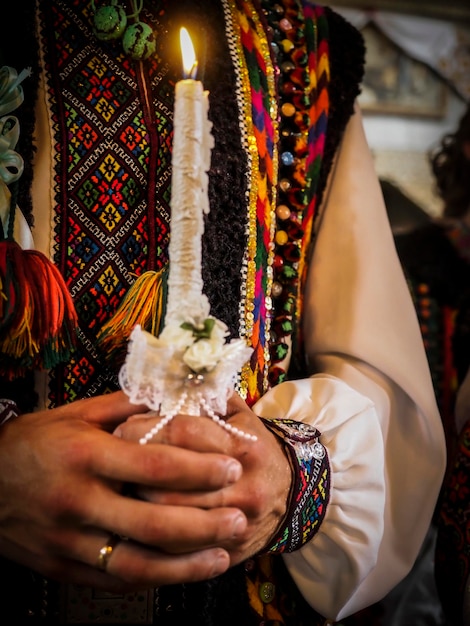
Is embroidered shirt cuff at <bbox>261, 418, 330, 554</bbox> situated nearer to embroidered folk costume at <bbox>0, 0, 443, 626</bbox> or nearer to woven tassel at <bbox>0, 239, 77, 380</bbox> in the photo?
embroidered folk costume at <bbox>0, 0, 443, 626</bbox>

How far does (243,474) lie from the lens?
497mm

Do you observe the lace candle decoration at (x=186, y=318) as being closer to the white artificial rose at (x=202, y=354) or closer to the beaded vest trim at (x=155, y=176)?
the white artificial rose at (x=202, y=354)

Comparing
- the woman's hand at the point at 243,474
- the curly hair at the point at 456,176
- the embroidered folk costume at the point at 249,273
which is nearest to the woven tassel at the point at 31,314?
the embroidered folk costume at the point at 249,273

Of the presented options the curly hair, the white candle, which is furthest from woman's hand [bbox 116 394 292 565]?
the curly hair

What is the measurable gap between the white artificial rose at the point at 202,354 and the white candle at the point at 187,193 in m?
0.03

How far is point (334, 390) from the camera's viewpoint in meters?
0.67

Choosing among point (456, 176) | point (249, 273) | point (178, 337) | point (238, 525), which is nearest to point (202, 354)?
point (178, 337)

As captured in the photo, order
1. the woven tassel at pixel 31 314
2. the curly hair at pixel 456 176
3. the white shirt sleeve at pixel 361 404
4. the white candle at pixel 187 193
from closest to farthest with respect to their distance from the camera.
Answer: the white candle at pixel 187 193 < the woven tassel at pixel 31 314 < the white shirt sleeve at pixel 361 404 < the curly hair at pixel 456 176

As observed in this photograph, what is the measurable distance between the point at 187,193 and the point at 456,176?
1.96 meters

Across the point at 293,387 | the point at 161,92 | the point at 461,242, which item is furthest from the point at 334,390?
the point at 461,242

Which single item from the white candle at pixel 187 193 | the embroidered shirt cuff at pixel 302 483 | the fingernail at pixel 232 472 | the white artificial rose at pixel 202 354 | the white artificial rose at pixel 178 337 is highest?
the white candle at pixel 187 193

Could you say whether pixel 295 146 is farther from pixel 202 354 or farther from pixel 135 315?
pixel 202 354

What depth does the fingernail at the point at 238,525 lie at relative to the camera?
1.46ft

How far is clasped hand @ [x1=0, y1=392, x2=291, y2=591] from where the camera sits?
436 millimetres
